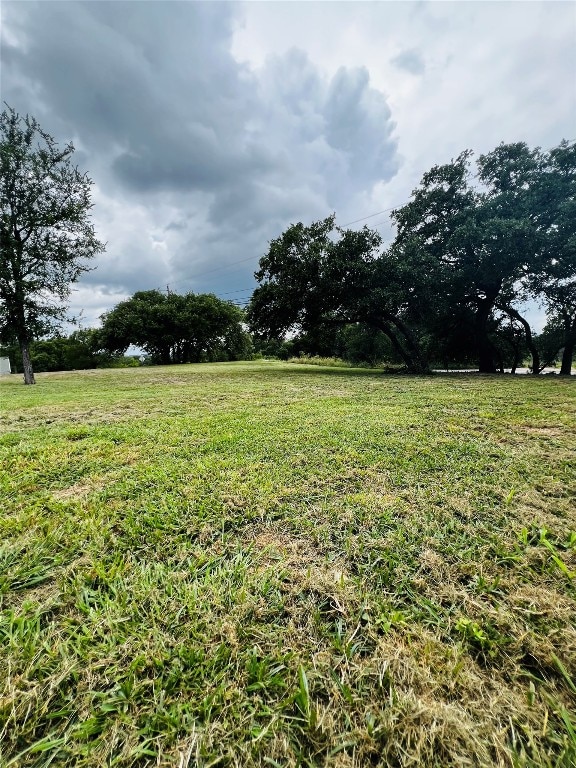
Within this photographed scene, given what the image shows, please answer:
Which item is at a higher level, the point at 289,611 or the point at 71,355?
the point at 71,355

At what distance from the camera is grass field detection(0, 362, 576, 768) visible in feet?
2.61

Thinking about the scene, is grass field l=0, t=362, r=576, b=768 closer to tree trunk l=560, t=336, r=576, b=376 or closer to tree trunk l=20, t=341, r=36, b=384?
tree trunk l=20, t=341, r=36, b=384

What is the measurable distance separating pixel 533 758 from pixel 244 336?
34708 mm

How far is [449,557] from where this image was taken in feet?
4.70

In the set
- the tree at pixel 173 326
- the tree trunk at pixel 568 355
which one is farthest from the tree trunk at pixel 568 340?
the tree at pixel 173 326

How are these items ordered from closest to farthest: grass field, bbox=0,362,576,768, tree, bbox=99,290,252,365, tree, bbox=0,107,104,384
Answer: grass field, bbox=0,362,576,768 → tree, bbox=0,107,104,384 → tree, bbox=99,290,252,365

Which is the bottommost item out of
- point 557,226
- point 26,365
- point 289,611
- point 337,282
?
point 289,611

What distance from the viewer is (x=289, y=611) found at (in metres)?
1.17

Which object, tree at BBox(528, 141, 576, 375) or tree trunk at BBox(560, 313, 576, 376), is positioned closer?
tree at BBox(528, 141, 576, 375)

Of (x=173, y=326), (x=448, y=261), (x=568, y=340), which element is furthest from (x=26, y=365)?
(x=568, y=340)

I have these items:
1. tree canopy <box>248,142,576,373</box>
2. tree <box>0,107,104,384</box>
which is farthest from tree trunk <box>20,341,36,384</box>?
tree canopy <box>248,142,576,373</box>

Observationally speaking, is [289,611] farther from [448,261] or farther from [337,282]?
[448,261]

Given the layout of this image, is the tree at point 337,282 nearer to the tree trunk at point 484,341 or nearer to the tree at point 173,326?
the tree trunk at point 484,341

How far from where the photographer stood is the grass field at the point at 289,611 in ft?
2.61
